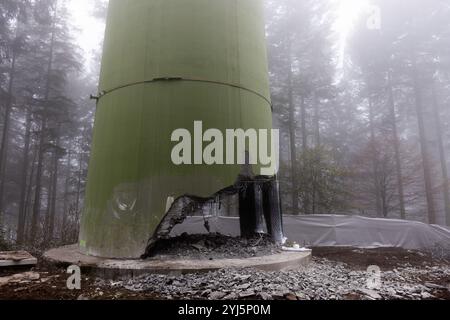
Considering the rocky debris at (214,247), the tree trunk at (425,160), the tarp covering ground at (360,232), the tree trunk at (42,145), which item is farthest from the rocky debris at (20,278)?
the tree trunk at (425,160)

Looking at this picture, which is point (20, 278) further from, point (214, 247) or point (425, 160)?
point (425, 160)

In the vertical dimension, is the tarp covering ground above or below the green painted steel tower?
below

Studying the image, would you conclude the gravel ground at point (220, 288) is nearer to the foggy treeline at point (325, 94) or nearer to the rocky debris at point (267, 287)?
the rocky debris at point (267, 287)

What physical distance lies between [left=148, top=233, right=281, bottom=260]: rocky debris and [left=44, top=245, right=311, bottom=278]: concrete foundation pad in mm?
326

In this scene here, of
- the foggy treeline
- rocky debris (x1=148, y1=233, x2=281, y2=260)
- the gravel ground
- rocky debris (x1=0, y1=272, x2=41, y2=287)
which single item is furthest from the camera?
the foggy treeline

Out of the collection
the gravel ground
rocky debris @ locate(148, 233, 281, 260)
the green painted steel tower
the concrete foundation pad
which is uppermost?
the green painted steel tower

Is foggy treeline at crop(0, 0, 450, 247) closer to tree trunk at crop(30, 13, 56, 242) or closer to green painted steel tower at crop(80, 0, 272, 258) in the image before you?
tree trunk at crop(30, 13, 56, 242)

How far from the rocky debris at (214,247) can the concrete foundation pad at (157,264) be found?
12.9 inches

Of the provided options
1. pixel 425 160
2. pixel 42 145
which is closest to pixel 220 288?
pixel 425 160

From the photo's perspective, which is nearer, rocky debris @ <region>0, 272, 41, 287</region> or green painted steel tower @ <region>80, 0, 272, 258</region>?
rocky debris @ <region>0, 272, 41, 287</region>

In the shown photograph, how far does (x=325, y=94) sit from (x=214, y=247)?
15101 millimetres

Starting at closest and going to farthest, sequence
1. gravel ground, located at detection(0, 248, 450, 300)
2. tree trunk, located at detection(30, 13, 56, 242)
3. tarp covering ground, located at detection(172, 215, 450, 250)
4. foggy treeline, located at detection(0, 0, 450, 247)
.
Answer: gravel ground, located at detection(0, 248, 450, 300)
tarp covering ground, located at detection(172, 215, 450, 250)
foggy treeline, located at detection(0, 0, 450, 247)
tree trunk, located at detection(30, 13, 56, 242)

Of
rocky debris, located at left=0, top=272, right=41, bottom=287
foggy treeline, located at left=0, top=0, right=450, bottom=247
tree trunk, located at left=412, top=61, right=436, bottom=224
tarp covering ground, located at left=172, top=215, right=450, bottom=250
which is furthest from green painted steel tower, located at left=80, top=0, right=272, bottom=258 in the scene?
tree trunk, located at left=412, top=61, right=436, bottom=224

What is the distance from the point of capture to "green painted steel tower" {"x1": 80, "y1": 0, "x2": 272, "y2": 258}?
176 inches
